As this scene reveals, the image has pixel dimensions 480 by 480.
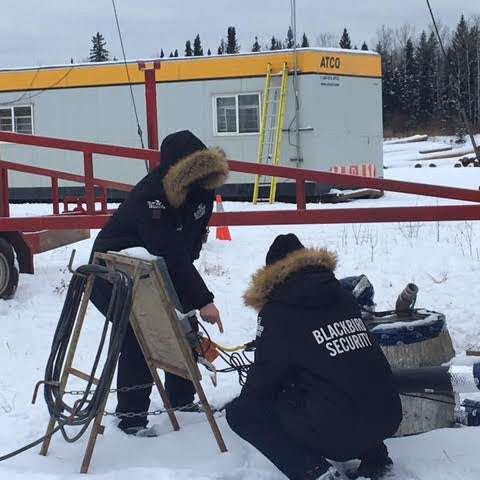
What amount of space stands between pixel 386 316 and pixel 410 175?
20.9 meters

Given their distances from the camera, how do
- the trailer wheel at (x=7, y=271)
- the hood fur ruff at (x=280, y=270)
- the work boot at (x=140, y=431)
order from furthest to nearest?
the trailer wheel at (x=7, y=271) → the work boot at (x=140, y=431) → the hood fur ruff at (x=280, y=270)

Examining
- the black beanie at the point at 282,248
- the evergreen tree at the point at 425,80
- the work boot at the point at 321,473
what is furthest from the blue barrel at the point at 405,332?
the evergreen tree at the point at 425,80

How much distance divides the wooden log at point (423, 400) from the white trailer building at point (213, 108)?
36.8ft

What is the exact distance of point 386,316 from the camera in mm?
4473

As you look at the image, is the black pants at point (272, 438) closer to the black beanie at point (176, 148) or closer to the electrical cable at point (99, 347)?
the electrical cable at point (99, 347)

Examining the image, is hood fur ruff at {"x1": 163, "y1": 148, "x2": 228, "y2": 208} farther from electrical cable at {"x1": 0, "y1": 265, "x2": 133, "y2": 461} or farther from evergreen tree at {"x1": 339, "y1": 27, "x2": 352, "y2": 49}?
evergreen tree at {"x1": 339, "y1": 27, "x2": 352, "y2": 49}

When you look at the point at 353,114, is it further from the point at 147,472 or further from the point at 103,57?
the point at 103,57

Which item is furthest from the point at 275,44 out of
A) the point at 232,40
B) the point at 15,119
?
the point at 15,119

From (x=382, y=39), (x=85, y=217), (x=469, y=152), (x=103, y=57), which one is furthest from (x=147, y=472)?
(x=382, y=39)

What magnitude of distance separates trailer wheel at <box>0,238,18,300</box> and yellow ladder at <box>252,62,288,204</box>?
334 inches

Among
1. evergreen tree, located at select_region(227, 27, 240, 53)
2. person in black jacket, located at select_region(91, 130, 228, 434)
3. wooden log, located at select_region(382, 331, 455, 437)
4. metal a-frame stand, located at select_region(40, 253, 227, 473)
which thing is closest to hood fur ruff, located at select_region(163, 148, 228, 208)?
person in black jacket, located at select_region(91, 130, 228, 434)

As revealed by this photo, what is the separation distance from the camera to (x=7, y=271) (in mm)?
6797

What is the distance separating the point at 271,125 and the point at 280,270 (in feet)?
40.2

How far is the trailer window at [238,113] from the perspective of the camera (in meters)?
15.6
